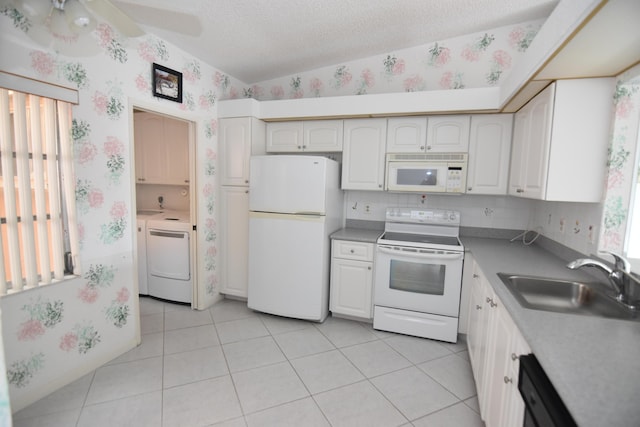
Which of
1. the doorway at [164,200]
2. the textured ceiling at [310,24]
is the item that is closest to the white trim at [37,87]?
the textured ceiling at [310,24]

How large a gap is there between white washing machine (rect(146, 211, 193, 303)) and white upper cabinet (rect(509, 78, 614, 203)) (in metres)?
3.13

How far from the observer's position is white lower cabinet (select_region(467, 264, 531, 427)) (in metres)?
1.26

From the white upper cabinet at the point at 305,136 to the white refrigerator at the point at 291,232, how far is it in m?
0.32

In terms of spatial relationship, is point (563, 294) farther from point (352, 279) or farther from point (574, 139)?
point (352, 279)

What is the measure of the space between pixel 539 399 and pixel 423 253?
176 cm

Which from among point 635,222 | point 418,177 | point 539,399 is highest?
point 418,177

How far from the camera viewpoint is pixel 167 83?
8.65 ft

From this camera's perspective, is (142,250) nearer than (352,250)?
No

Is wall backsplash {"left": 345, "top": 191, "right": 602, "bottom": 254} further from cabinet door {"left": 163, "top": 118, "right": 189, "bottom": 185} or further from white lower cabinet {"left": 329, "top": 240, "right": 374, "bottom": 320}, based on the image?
cabinet door {"left": 163, "top": 118, "right": 189, "bottom": 185}

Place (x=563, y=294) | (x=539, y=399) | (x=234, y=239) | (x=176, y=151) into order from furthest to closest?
1. (x=176, y=151)
2. (x=234, y=239)
3. (x=563, y=294)
4. (x=539, y=399)

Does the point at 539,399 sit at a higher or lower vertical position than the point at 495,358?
higher

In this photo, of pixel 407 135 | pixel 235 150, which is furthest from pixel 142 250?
pixel 407 135

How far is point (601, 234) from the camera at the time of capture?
1.83m

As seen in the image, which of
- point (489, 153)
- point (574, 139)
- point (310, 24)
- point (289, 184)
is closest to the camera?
point (574, 139)
